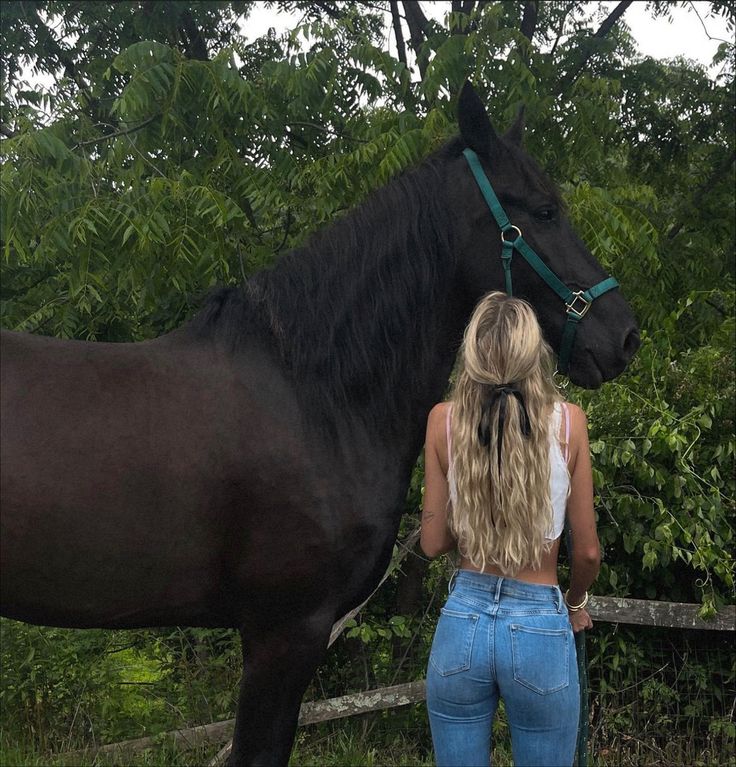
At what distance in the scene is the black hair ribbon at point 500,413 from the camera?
2.12 m

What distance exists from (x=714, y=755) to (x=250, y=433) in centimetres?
314

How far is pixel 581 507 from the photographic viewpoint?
2.24 metres

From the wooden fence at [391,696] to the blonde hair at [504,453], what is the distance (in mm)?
2217

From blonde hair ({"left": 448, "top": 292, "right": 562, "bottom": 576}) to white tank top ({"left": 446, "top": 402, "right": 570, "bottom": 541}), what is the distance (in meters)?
0.02

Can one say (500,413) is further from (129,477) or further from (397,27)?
(397,27)

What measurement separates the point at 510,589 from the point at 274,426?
32.9 inches

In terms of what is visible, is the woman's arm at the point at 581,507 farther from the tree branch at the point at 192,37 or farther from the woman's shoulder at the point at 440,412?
the tree branch at the point at 192,37

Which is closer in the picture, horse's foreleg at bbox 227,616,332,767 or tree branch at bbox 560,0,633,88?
horse's foreleg at bbox 227,616,332,767

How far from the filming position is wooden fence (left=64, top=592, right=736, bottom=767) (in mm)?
4074

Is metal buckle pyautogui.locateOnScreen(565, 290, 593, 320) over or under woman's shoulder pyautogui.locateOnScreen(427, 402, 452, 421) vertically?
over

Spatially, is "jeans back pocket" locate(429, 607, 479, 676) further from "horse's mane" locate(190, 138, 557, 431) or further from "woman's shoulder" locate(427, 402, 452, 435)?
"horse's mane" locate(190, 138, 557, 431)

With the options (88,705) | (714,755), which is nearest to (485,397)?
(714,755)

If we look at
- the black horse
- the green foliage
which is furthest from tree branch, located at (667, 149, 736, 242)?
the black horse

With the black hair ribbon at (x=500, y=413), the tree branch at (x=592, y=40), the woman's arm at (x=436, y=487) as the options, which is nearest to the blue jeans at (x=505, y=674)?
the woman's arm at (x=436, y=487)
